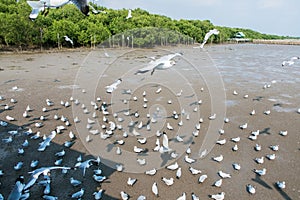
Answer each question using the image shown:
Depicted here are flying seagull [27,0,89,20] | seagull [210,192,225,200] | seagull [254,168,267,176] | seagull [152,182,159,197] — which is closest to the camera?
flying seagull [27,0,89,20]

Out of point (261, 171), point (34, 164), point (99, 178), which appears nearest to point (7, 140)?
point (34, 164)

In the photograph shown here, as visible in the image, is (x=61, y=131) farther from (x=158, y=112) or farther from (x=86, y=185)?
(x=158, y=112)

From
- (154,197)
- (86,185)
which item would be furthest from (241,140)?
(86,185)

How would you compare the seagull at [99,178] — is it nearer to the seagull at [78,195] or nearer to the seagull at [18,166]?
the seagull at [78,195]

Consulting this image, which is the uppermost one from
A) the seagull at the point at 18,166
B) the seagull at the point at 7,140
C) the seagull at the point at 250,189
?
the seagull at the point at 7,140

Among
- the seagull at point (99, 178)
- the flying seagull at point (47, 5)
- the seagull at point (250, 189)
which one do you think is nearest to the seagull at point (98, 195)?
the seagull at point (99, 178)

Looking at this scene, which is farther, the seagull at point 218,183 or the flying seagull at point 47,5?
the seagull at point 218,183

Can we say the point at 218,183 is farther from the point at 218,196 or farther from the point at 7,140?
the point at 7,140

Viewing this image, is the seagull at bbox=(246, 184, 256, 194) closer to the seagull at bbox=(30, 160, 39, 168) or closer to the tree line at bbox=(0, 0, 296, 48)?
the seagull at bbox=(30, 160, 39, 168)

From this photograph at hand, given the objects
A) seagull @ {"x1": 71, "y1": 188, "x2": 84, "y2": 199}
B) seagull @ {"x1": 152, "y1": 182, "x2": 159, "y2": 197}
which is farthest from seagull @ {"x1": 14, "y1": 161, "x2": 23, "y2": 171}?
seagull @ {"x1": 152, "y1": 182, "x2": 159, "y2": 197}

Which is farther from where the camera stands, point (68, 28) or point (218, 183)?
point (68, 28)

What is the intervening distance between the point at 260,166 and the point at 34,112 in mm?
8306

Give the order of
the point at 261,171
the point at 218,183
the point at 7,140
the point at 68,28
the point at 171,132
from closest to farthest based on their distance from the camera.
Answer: the point at 218,183 → the point at 261,171 → the point at 7,140 → the point at 171,132 → the point at 68,28

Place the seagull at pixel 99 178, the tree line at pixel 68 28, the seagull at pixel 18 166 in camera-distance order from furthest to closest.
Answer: the tree line at pixel 68 28
the seagull at pixel 18 166
the seagull at pixel 99 178
